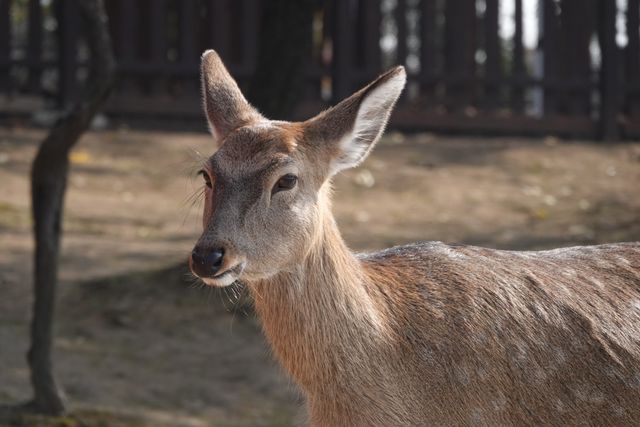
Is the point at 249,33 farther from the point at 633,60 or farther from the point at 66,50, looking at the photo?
the point at 633,60

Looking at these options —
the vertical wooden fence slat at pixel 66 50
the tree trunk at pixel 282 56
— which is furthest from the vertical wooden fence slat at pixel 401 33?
the tree trunk at pixel 282 56

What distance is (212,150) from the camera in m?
13.4

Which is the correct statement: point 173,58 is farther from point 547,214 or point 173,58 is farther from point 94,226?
point 547,214

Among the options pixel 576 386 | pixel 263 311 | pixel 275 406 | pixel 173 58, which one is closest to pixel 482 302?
pixel 576 386

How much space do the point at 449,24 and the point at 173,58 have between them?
3727 mm

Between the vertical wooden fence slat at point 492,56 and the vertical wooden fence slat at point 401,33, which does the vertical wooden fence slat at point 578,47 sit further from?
the vertical wooden fence slat at point 401,33

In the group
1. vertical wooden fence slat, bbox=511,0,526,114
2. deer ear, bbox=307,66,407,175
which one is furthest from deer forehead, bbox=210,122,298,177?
vertical wooden fence slat, bbox=511,0,526,114

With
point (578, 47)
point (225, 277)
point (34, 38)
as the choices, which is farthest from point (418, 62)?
point (225, 277)

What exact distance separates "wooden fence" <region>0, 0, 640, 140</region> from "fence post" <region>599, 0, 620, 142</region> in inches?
0.7

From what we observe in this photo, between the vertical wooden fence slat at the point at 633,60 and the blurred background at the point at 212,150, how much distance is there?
24mm

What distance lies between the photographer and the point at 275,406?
7867 mm

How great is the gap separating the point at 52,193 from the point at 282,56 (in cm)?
295

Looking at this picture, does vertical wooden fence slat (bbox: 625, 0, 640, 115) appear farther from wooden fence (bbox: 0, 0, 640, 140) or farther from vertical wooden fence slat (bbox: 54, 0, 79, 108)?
vertical wooden fence slat (bbox: 54, 0, 79, 108)

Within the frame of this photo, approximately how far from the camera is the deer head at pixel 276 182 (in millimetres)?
4215
